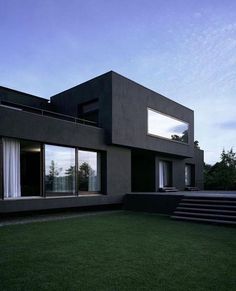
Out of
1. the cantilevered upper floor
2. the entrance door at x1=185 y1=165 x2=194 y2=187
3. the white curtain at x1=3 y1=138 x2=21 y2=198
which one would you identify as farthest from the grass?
the entrance door at x1=185 y1=165 x2=194 y2=187

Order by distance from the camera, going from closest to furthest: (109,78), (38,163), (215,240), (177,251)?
(177,251)
(215,240)
(38,163)
(109,78)

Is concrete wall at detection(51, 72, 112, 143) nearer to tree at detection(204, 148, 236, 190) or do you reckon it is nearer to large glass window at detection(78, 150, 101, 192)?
large glass window at detection(78, 150, 101, 192)

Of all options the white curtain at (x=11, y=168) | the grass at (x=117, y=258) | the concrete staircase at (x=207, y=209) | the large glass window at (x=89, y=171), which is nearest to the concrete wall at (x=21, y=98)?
the large glass window at (x=89, y=171)

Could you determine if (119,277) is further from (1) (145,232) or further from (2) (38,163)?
(2) (38,163)

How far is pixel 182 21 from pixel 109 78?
400 cm

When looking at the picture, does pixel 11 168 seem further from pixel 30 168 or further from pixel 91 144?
pixel 91 144

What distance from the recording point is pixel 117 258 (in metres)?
4.80

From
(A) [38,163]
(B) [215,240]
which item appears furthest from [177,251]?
(A) [38,163]

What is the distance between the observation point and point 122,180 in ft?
42.1

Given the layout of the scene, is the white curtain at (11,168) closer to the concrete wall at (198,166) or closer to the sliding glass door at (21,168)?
the sliding glass door at (21,168)

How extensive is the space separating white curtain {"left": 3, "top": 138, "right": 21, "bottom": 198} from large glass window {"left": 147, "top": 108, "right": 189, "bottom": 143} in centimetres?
717

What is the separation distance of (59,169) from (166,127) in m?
7.32

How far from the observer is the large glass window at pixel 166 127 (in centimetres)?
1433

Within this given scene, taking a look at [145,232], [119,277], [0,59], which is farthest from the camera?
[0,59]
